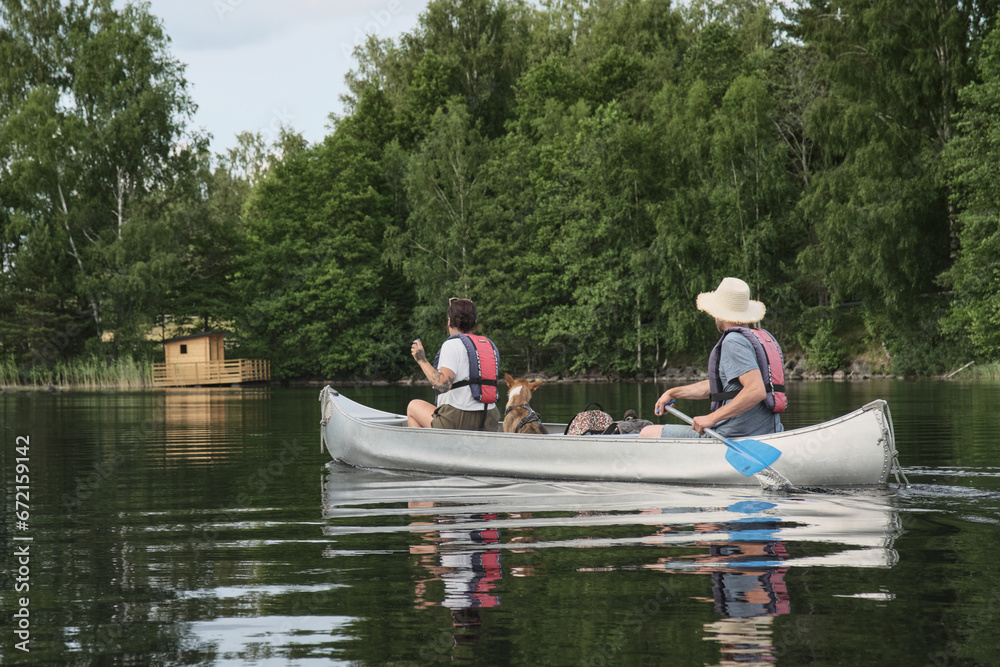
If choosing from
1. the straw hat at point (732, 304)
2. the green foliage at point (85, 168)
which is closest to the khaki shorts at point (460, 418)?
the straw hat at point (732, 304)

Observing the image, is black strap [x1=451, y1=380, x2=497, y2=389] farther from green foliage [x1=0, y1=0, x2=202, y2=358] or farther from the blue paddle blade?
green foliage [x1=0, y1=0, x2=202, y2=358]

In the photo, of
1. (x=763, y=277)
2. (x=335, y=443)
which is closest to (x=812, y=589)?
(x=335, y=443)

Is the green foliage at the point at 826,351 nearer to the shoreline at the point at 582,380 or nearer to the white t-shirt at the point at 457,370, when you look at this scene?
the shoreline at the point at 582,380

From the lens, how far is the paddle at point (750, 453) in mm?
7707

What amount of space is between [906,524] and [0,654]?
16.6ft

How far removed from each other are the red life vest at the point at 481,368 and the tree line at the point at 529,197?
22.6 metres

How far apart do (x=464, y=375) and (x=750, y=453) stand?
292 cm

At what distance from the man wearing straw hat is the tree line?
2309 cm

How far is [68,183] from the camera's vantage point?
4225cm

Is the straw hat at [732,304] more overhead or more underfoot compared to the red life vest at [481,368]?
more overhead

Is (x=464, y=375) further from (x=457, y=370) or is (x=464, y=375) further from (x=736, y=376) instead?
(x=736, y=376)

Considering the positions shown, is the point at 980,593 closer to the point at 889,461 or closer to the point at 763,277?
the point at 889,461

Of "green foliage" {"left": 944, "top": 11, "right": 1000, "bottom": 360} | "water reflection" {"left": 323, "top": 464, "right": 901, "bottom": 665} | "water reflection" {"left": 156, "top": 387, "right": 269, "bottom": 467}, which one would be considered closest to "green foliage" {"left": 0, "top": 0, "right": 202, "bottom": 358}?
"water reflection" {"left": 156, "top": 387, "right": 269, "bottom": 467}

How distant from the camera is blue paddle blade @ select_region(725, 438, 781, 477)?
7.70m
